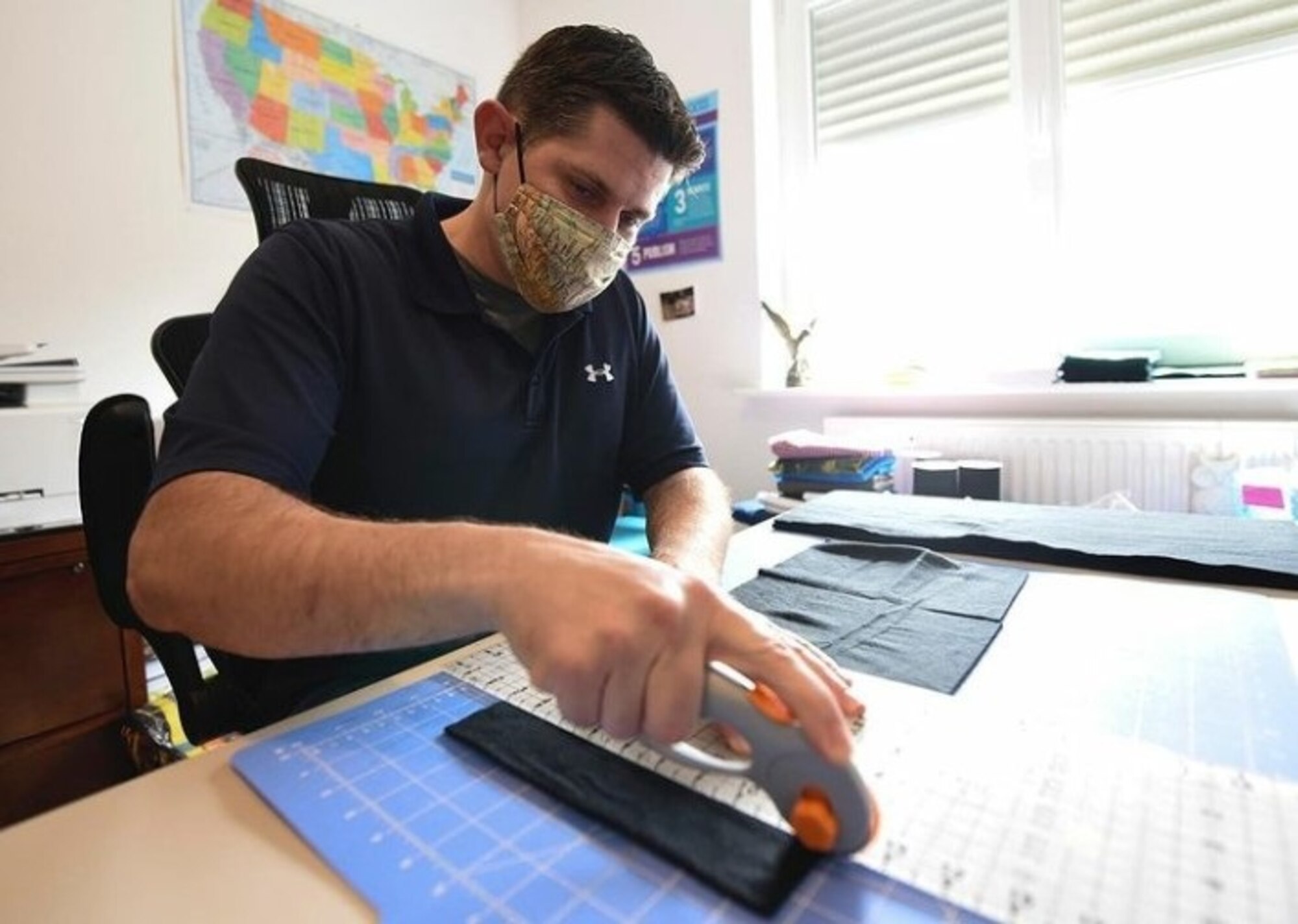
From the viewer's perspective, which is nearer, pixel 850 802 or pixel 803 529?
pixel 850 802

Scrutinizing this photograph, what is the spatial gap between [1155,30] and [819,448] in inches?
53.4

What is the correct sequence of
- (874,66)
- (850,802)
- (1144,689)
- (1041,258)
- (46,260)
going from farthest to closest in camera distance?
(874,66)
(1041,258)
(46,260)
(1144,689)
(850,802)

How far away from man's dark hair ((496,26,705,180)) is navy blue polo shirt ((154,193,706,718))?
21cm

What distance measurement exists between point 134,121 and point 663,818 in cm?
209

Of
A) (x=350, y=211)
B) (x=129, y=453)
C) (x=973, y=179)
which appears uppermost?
(x=973, y=179)

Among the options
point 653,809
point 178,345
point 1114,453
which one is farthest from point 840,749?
point 1114,453

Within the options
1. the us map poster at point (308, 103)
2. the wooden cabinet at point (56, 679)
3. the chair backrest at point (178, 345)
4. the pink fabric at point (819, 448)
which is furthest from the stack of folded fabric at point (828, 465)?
the wooden cabinet at point (56, 679)

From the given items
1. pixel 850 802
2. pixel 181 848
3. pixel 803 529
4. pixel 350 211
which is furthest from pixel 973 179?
pixel 181 848

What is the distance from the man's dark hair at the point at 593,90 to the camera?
0.86 metres

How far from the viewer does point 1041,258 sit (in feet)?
6.40

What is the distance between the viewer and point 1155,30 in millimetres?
1776

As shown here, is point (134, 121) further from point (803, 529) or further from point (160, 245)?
point (803, 529)

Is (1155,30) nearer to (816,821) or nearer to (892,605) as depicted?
(892,605)

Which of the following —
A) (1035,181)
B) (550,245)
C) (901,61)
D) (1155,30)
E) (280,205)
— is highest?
(901,61)
